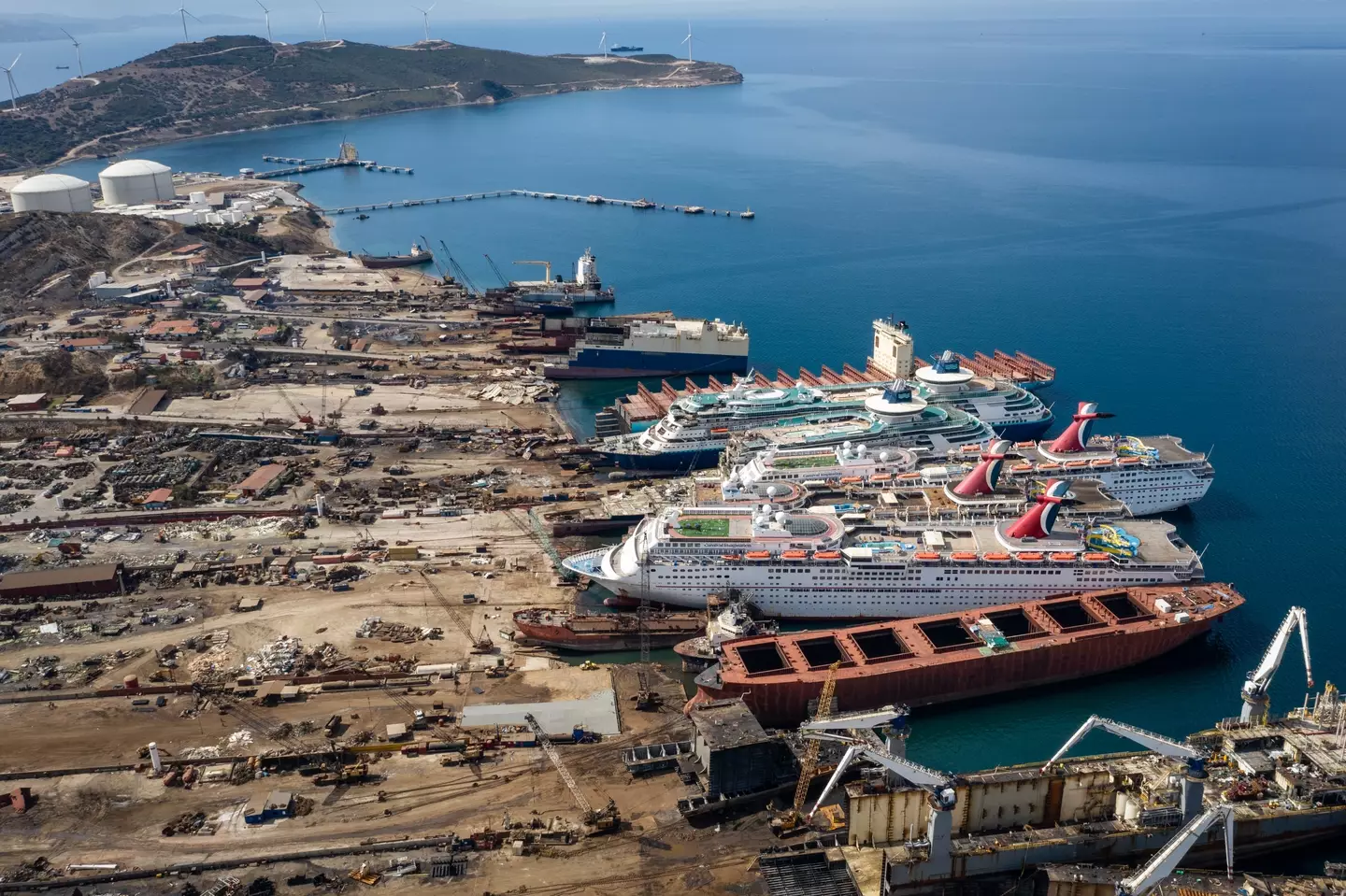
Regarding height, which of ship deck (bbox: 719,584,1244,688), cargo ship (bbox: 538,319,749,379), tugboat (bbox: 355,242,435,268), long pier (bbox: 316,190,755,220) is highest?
long pier (bbox: 316,190,755,220)

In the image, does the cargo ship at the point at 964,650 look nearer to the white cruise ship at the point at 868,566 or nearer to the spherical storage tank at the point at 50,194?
the white cruise ship at the point at 868,566

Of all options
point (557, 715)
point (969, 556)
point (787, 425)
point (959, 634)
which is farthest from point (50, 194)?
point (959, 634)

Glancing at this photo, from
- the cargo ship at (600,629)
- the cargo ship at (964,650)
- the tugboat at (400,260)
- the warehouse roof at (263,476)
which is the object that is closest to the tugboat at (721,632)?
the cargo ship at (600,629)

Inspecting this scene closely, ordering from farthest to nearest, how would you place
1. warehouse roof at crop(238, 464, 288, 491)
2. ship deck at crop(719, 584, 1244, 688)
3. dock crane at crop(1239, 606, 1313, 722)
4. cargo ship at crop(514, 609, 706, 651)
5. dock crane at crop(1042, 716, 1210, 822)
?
warehouse roof at crop(238, 464, 288, 491), cargo ship at crop(514, 609, 706, 651), ship deck at crop(719, 584, 1244, 688), dock crane at crop(1239, 606, 1313, 722), dock crane at crop(1042, 716, 1210, 822)

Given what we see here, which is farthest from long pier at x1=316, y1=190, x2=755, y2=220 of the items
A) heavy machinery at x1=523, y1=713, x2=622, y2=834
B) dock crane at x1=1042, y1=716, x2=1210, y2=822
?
dock crane at x1=1042, y1=716, x2=1210, y2=822

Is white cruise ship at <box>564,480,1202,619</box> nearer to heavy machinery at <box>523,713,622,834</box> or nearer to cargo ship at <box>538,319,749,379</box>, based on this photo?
heavy machinery at <box>523,713,622,834</box>
